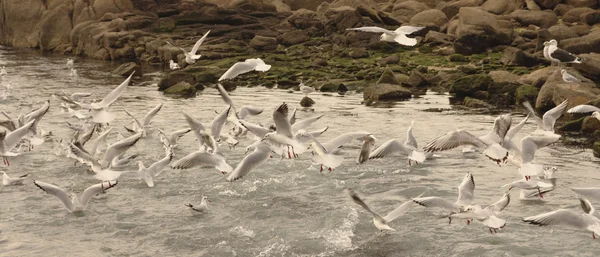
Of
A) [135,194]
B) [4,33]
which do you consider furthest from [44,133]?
[4,33]

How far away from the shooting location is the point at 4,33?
54.9 m

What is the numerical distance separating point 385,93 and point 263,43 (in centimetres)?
1654

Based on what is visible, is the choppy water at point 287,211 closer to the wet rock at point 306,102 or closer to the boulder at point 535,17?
the wet rock at point 306,102

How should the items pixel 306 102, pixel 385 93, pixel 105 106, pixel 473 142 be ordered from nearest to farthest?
pixel 473 142 → pixel 105 106 → pixel 306 102 → pixel 385 93

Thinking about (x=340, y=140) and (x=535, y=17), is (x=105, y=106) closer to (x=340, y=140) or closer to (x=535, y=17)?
(x=340, y=140)

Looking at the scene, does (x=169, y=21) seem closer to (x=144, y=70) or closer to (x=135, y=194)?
(x=144, y=70)

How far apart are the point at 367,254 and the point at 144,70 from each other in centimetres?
2844

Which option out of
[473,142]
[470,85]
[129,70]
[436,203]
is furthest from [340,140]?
[129,70]

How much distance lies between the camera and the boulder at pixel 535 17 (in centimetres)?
4034

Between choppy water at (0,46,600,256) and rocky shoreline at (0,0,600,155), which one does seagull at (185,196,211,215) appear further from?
rocky shoreline at (0,0,600,155)

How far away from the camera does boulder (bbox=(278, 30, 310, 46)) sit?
1601 inches

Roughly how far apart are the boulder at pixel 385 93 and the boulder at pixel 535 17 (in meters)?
18.7

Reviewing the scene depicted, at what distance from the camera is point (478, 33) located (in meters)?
33.4

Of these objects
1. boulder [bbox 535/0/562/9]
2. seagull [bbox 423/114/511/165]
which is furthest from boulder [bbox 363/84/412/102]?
boulder [bbox 535/0/562/9]
